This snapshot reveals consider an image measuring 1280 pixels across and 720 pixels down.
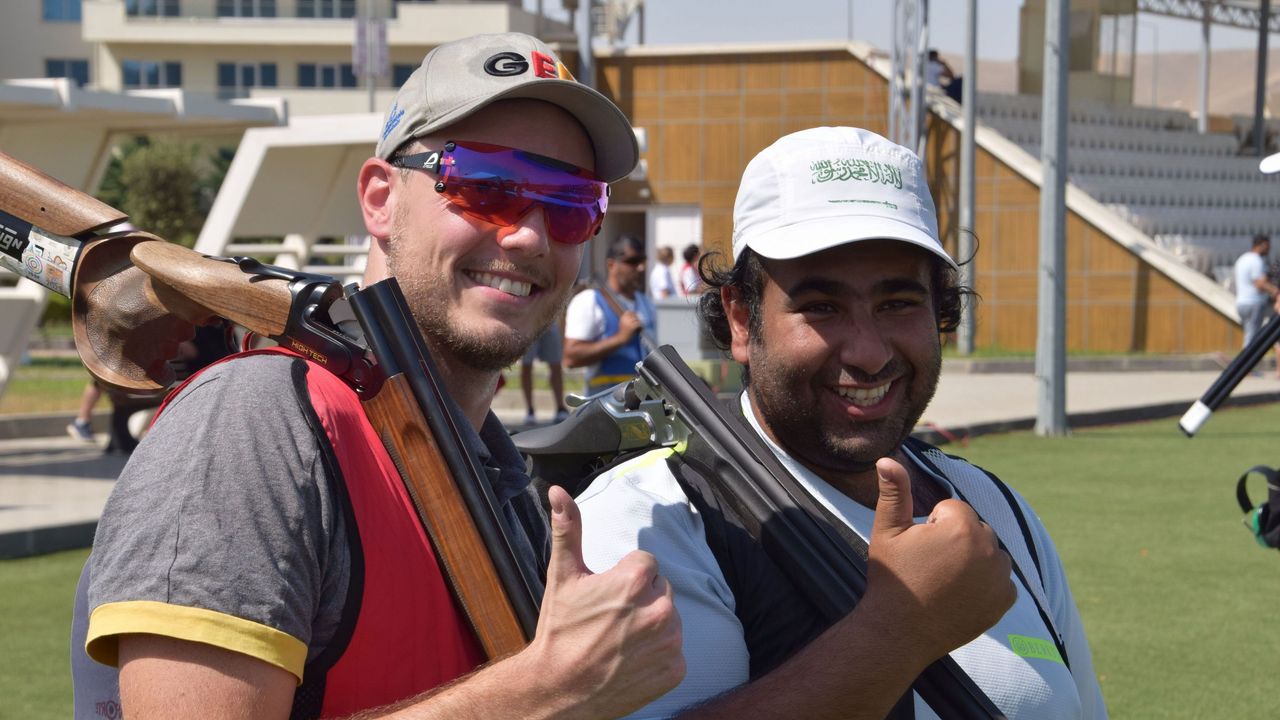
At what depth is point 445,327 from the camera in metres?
2.24

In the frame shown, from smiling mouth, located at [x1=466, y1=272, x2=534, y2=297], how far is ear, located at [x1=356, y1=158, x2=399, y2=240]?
18cm

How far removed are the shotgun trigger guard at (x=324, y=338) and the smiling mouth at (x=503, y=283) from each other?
28cm

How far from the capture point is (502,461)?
2381 millimetres

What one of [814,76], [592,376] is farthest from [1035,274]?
[592,376]

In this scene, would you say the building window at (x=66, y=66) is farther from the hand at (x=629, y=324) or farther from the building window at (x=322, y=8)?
the hand at (x=629, y=324)

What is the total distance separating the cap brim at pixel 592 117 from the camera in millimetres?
2246

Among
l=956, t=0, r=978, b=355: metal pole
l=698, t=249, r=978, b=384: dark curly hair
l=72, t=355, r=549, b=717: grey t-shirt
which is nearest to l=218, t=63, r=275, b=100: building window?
l=956, t=0, r=978, b=355: metal pole

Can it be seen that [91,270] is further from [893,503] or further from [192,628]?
[893,503]

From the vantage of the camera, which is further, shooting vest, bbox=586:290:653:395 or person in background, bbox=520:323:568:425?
person in background, bbox=520:323:568:425

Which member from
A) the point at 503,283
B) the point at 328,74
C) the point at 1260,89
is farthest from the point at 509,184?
the point at 328,74

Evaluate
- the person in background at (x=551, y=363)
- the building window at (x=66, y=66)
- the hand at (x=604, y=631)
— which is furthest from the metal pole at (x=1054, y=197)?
the building window at (x=66, y=66)

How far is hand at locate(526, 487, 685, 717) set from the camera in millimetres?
1680

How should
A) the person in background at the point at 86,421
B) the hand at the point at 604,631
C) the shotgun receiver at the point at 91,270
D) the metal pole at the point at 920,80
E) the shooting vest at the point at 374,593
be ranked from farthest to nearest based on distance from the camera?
the metal pole at the point at 920,80
the person in background at the point at 86,421
the shotgun receiver at the point at 91,270
the shooting vest at the point at 374,593
the hand at the point at 604,631

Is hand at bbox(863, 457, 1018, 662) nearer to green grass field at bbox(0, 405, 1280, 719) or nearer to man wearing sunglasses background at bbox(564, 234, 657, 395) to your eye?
green grass field at bbox(0, 405, 1280, 719)
